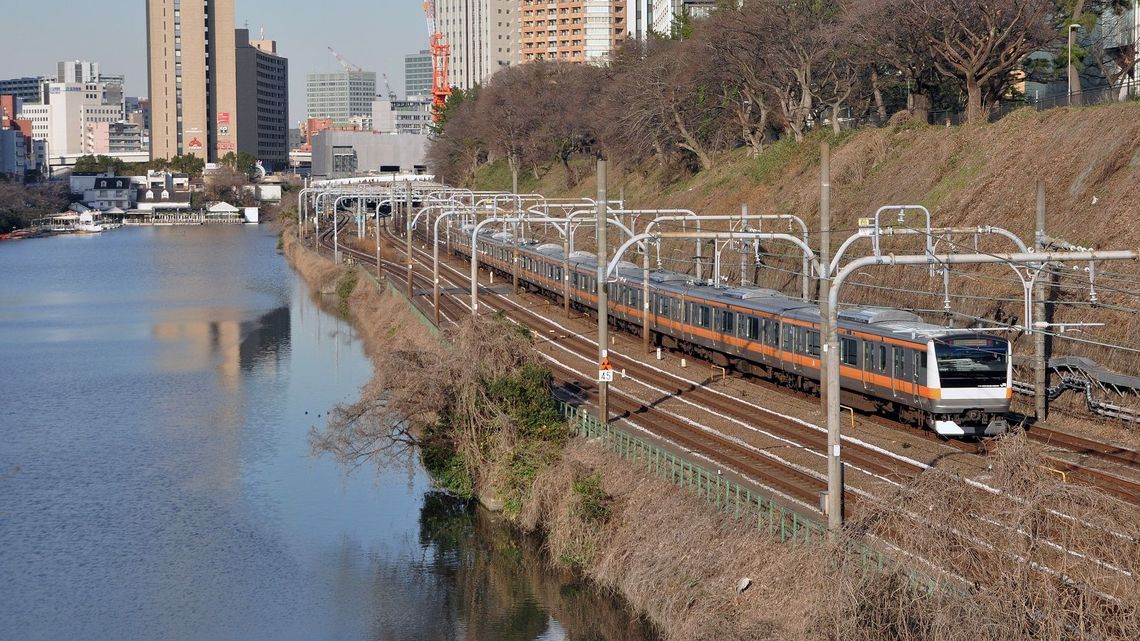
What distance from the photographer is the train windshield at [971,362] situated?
2391 centimetres

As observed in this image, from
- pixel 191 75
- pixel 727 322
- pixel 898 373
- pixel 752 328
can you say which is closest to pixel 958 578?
pixel 898 373

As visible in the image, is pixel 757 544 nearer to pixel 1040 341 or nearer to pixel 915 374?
pixel 915 374

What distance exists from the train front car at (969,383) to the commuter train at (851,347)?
0.06 ft

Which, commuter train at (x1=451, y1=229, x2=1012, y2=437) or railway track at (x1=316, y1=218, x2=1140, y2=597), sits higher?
commuter train at (x1=451, y1=229, x2=1012, y2=437)

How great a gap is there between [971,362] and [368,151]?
150m

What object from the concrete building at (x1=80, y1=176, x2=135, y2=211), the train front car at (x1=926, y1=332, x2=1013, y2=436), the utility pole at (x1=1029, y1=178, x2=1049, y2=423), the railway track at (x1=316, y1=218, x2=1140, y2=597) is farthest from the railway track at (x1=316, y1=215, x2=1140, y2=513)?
the concrete building at (x1=80, y1=176, x2=135, y2=211)

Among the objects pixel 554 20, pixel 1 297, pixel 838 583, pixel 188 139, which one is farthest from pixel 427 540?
pixel 188 139

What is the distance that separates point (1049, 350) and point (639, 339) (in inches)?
609

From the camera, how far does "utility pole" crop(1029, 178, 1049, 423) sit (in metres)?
24.8

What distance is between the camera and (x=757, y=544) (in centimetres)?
1744

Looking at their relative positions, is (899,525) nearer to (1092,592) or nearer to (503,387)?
(1092,592)

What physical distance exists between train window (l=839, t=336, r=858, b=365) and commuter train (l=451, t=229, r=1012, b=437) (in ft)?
0.07

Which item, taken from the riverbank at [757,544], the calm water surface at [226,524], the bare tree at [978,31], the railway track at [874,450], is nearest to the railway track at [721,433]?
the railway track at [874,450]

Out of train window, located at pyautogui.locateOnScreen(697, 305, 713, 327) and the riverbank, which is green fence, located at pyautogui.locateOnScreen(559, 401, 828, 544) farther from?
train window, located at pyautogui.locateOnScreen(697, 305, 713, 327)
